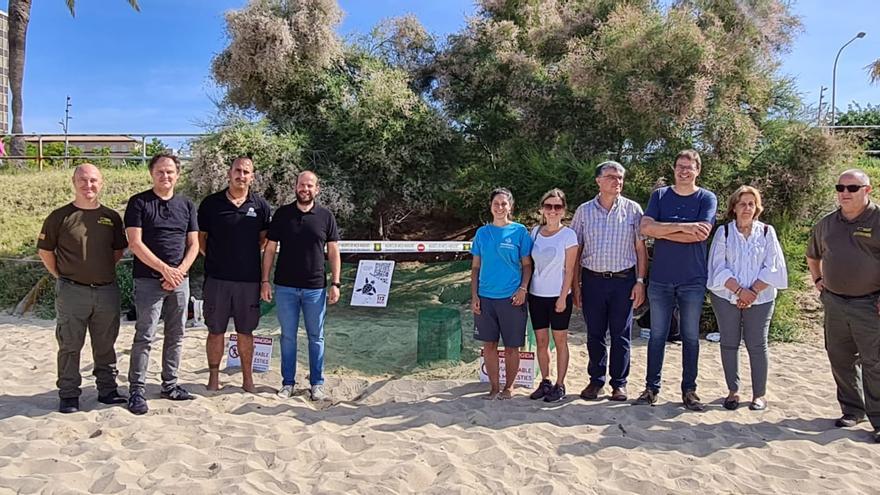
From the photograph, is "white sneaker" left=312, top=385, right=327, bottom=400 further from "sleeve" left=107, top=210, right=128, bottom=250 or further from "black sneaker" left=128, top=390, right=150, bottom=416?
"sleeve" left=107, top=210, right=128, bottom=250

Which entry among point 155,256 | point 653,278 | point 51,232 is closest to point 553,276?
point 653,278

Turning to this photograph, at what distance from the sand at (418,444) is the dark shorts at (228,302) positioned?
564mm

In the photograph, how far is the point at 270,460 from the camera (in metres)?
3.32

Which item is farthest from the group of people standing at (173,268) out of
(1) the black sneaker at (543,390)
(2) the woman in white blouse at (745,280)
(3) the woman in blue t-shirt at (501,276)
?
(2) the woman in white blouse at (745,280)

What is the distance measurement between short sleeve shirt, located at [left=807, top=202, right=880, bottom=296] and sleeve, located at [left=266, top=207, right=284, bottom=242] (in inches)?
147

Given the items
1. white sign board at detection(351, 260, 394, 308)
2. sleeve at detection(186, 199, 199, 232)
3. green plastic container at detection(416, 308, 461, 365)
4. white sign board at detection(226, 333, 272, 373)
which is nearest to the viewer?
sleeve at detection(186, 199, 199, 232)

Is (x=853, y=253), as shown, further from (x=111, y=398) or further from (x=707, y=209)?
(x=111, y=398)

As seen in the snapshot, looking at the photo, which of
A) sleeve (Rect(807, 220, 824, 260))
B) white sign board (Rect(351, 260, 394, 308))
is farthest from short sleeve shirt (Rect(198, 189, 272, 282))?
sleeve (Rect(807, 220, 824, 260))

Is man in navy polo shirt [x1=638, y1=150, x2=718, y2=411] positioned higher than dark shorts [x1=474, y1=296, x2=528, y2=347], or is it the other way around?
man in navy polo shirt [x1=638, y1=150, x2=718, y2=411]

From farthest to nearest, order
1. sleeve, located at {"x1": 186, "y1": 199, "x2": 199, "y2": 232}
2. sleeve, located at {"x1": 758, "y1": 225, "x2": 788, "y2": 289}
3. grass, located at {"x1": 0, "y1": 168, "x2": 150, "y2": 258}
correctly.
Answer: grass, located at {"x1": 0, "y1": 168, "x2": 150, "y2": 258} < sleeve, located at {"x1": 186, "y1": 199, "x2": 199, "y2": 232} < sleeve, located at {"x1": 758, "y1": 225, "x2": 788, "y2": 289}

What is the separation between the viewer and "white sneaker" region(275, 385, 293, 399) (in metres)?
4.51

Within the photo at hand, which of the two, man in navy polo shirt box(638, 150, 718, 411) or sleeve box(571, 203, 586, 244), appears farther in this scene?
sleeve box(571, 203, 586, 244)

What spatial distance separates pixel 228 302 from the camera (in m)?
4.39

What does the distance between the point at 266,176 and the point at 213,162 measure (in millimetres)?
732
